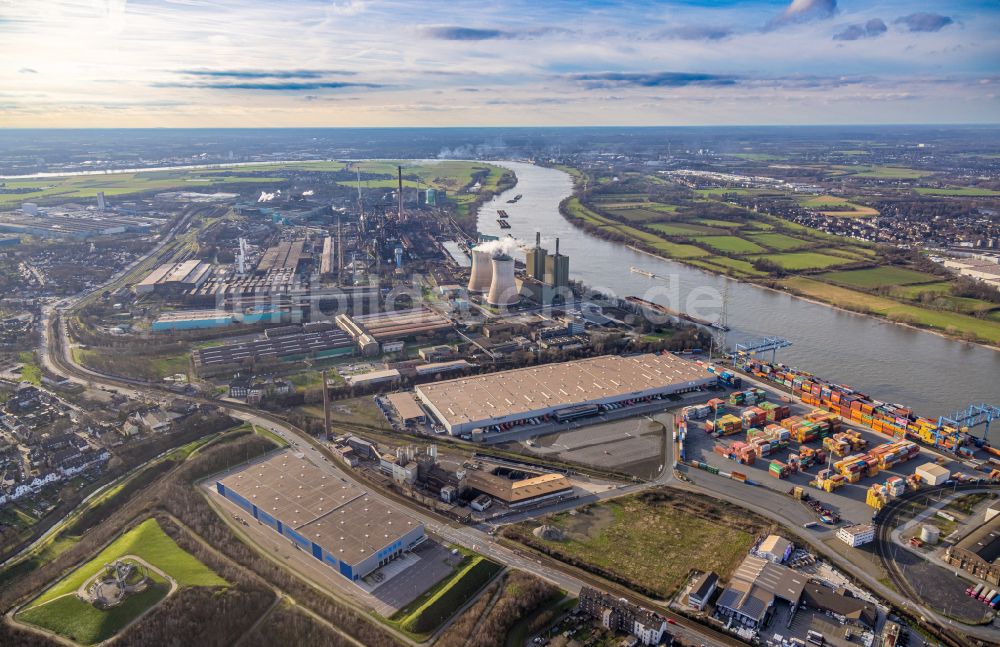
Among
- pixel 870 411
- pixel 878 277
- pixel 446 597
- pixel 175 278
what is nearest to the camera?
pixel 446 597

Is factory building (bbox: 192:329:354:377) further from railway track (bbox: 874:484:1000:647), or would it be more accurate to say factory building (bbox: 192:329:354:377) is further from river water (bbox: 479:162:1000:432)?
railway track (bbox: 874:484:1000:647)

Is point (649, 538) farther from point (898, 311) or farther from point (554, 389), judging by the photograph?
point (898, 311)

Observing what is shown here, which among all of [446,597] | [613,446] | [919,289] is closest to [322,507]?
[446,597]

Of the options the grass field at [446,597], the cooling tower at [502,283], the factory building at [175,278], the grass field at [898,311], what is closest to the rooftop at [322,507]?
the grass field at [446,597]

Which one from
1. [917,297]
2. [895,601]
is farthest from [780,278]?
[895,601]

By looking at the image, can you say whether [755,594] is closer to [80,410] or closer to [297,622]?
[297,622]

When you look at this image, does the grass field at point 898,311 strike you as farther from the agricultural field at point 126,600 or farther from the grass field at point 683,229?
the agricultural field at point 126,600
